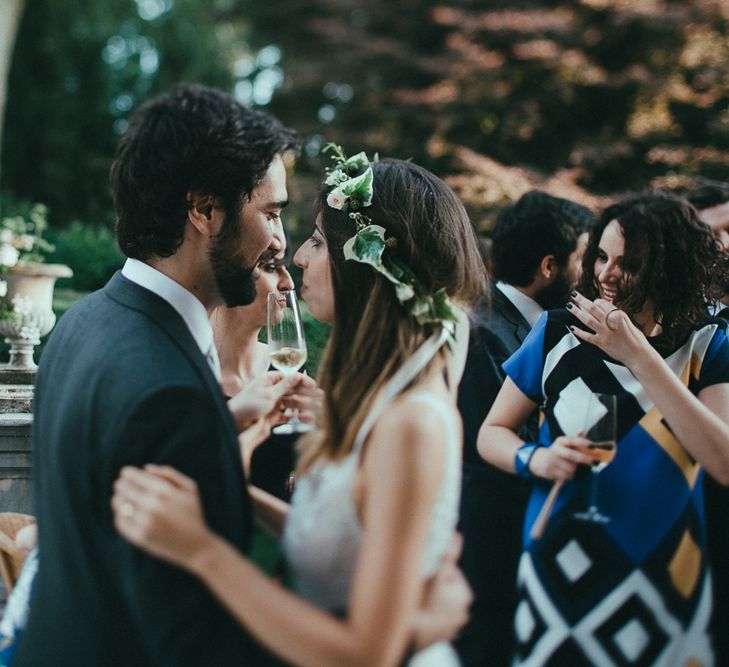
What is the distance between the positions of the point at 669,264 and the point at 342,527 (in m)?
1.66

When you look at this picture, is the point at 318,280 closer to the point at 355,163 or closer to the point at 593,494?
the point at 355,163

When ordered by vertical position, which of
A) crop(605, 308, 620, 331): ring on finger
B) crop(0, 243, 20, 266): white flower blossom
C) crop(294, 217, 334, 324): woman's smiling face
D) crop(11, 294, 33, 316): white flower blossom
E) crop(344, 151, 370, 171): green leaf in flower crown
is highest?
crop(344, 151, 370, 171): green leaf in flower crown

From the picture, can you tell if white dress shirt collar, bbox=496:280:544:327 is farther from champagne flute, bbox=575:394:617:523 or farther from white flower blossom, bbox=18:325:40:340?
white flower blossom, bbox=18:325:40:340

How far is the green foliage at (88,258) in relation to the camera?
20.1 ft

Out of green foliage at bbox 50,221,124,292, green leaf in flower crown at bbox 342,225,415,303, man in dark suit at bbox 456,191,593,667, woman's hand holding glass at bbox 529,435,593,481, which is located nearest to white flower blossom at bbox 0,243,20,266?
green foliage at bbox 50,221,124,292

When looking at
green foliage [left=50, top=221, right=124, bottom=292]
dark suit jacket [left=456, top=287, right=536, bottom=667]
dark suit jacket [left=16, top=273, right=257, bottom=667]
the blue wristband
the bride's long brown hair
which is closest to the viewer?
dark suit jacket [left=16, top=273, right=257, bottom=667]

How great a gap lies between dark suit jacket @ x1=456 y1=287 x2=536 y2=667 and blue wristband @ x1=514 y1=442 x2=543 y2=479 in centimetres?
59

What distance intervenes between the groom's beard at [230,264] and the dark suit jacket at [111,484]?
0.33 m

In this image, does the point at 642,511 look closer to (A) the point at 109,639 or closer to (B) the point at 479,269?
(B) the point at 479,269

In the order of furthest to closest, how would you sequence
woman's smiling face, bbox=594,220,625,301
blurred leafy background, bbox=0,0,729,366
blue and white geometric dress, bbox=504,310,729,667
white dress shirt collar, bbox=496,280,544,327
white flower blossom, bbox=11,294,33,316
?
blurred leafy background, bbox=0,0,729,366, white flower blossom, bbox=11,294,33,316, white dress shirt collar, bbox=496,280,544,327, woman's smiling face, bbox=594,220,625,301, blue and white geometric dress, bbox=504,310,729,667

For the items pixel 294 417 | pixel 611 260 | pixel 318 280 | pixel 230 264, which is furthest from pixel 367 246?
pixel 611 260

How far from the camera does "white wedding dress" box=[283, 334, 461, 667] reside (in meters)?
1.68

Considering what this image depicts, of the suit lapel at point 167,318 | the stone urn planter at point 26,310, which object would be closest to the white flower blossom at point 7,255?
the stone urn planter at point 26,310

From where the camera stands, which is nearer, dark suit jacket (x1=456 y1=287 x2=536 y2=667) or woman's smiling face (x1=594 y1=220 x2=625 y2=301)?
woman's smiling face (x1=594 y1=220 x2=625 y2=301)
